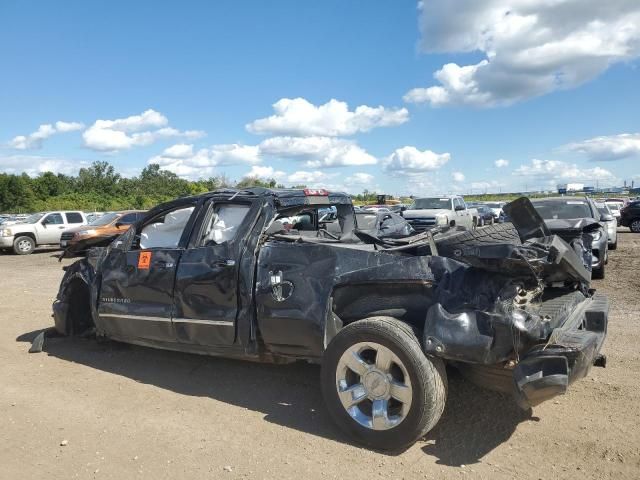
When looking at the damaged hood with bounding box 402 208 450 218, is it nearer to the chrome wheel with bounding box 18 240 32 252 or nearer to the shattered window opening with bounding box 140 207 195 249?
the chrome wheel with bounding box 18 240 32 252

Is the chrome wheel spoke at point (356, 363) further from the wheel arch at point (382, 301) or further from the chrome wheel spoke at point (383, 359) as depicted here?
the wheel arch at point (382, 301)

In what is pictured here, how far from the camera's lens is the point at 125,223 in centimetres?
1983

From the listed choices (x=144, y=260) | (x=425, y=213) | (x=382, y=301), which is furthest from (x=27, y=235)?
(x=382, y=301)

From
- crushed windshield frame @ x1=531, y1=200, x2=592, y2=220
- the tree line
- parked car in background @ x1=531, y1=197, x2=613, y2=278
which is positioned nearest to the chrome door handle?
parked car in background @ x1=531, y1=197, x2=613, y2=278

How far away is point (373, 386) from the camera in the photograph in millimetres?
3475

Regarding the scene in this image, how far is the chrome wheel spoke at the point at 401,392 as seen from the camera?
3334 millimetres

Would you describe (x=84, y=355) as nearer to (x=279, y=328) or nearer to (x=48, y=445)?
(x=48, y=445)

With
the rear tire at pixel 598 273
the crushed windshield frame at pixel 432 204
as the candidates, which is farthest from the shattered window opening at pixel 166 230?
the crushed windshield frame at pixel 432 204

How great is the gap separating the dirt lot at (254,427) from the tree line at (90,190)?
36107 millimetres

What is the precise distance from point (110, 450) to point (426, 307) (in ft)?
7.66

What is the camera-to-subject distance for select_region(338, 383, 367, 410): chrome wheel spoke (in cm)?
354

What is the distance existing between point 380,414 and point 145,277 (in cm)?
260

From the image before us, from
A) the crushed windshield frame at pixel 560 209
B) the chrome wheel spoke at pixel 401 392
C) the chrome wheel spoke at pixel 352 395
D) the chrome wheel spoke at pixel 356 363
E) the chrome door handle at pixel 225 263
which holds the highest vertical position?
the chrome door handle at pixel 225 263

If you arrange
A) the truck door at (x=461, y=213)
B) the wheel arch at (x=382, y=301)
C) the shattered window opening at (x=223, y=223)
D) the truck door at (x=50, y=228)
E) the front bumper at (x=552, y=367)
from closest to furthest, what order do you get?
the front bumper at (x=552, y=367)
the wheel arch at (x=382, y=301)
the shattered window opening at (x=223, y=223)
the truck door at (x=50, y=228)
the truck door at (x=461, y=213)
